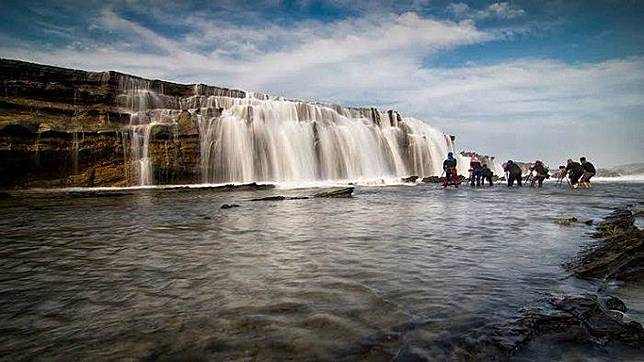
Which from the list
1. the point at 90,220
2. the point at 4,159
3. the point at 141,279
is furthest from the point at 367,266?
the point at 4,159

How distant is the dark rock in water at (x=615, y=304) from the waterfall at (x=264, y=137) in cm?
2808

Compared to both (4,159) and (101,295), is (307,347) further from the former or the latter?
(4,159)

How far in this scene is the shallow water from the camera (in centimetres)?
260

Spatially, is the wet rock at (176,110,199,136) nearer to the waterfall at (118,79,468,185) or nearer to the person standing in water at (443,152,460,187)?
the waterfall at (118,79,468,185)

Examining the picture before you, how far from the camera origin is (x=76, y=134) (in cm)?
2519

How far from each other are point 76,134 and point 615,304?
29515 mm

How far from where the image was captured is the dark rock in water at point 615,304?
10.3ft

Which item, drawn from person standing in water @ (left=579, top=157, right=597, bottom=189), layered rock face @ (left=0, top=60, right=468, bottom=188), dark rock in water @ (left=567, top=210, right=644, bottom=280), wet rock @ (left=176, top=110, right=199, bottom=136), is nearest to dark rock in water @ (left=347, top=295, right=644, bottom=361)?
dark rock in water @ (left=567, top=210, right=644, bottom=280)

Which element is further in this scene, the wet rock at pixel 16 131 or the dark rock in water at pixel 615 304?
the wet rock at pixel 16 131

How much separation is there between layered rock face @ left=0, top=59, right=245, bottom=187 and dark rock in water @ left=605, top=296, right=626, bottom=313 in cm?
2804

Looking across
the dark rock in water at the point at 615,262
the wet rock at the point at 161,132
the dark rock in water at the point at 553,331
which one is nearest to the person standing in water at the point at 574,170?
the dark rock in water at the point at 615,262

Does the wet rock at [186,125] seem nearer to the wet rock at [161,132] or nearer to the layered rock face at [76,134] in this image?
the layered rock face at [76,134]

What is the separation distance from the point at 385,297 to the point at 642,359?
1856 millimetres

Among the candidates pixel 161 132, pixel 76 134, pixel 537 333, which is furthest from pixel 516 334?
pixel 76 134
